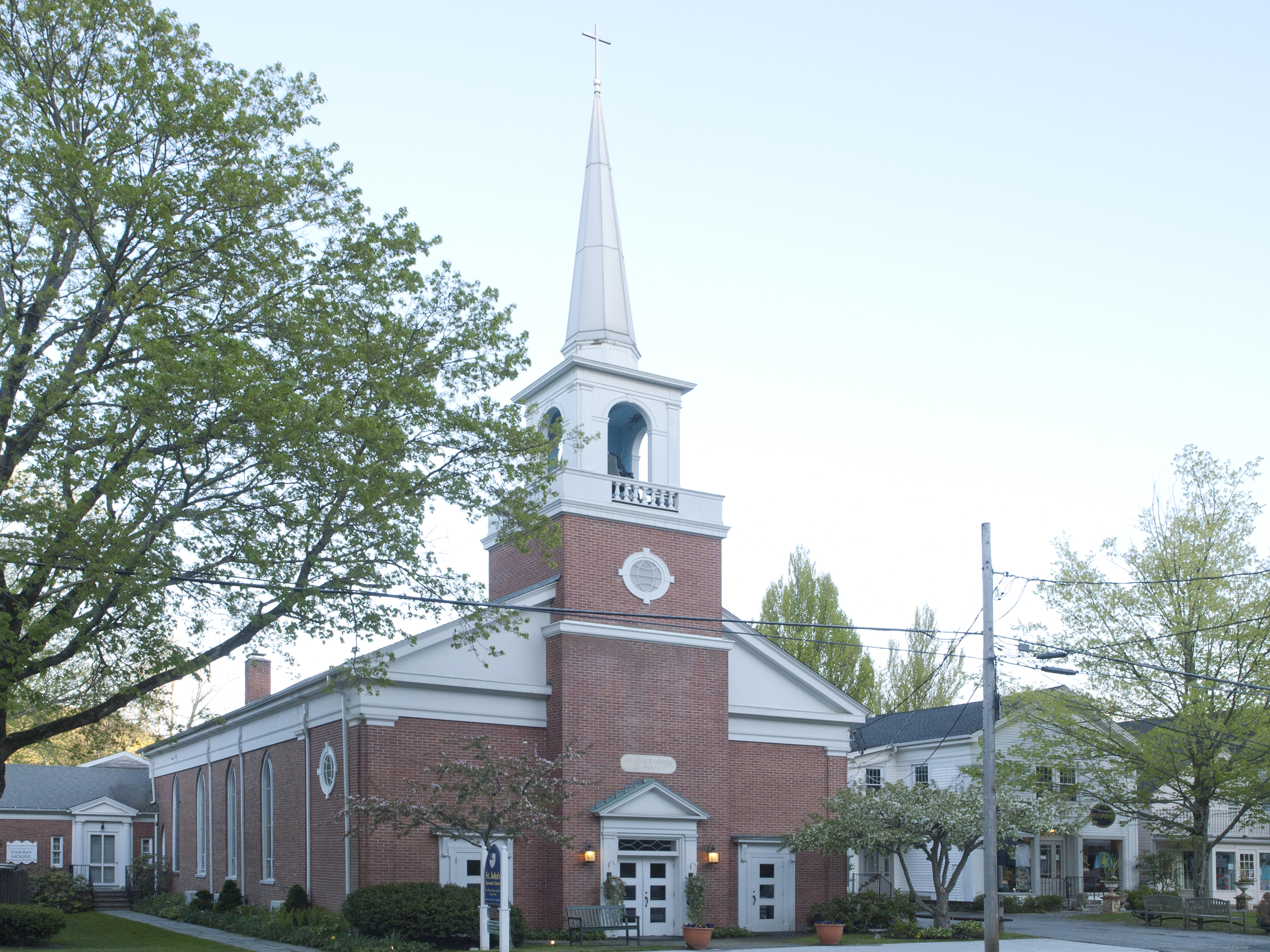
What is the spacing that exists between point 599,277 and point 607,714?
448 inches

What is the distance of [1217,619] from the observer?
35438mm

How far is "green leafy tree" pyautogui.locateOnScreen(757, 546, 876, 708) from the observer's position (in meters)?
55.4

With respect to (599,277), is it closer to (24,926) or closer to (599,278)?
(599,278)

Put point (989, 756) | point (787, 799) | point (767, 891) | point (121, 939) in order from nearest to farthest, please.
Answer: point (989, 756), point (121, 939), point (767, 891), point (787, 799)

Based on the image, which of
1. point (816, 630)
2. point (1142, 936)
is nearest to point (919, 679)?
point (816, 630)

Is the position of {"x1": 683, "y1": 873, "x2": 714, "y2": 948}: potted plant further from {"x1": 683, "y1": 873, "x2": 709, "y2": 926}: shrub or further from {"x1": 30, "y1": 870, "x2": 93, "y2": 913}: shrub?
{"x1": 30, "y1": 870, "x2": 93, "y2": 913}: shrub

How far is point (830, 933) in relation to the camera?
27.2 metres

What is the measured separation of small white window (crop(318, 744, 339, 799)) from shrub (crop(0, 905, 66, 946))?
6053mm

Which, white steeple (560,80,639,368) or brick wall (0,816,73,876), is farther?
brick wall (0,816,73,876)

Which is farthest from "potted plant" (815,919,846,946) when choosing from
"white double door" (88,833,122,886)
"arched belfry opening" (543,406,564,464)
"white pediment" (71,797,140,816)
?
"white double door" (88,833,122,886)

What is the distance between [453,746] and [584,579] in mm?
4882

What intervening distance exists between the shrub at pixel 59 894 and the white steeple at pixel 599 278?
24.0 m

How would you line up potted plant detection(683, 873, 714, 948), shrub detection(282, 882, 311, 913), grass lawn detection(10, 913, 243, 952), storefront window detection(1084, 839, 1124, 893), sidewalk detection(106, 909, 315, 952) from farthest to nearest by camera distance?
Answer: storefront window detection(1084, 839, 1124, 893) → potted plant detection(683, 873, 714, 948) → shrub detection(282, 882, 311, 913) → sidewalk detection(106, 909, 315, 952) → grass lawn detection(10, 913, 243, 952)

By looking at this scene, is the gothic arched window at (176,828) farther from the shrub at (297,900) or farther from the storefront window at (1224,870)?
the storefront window at (1224,870)
